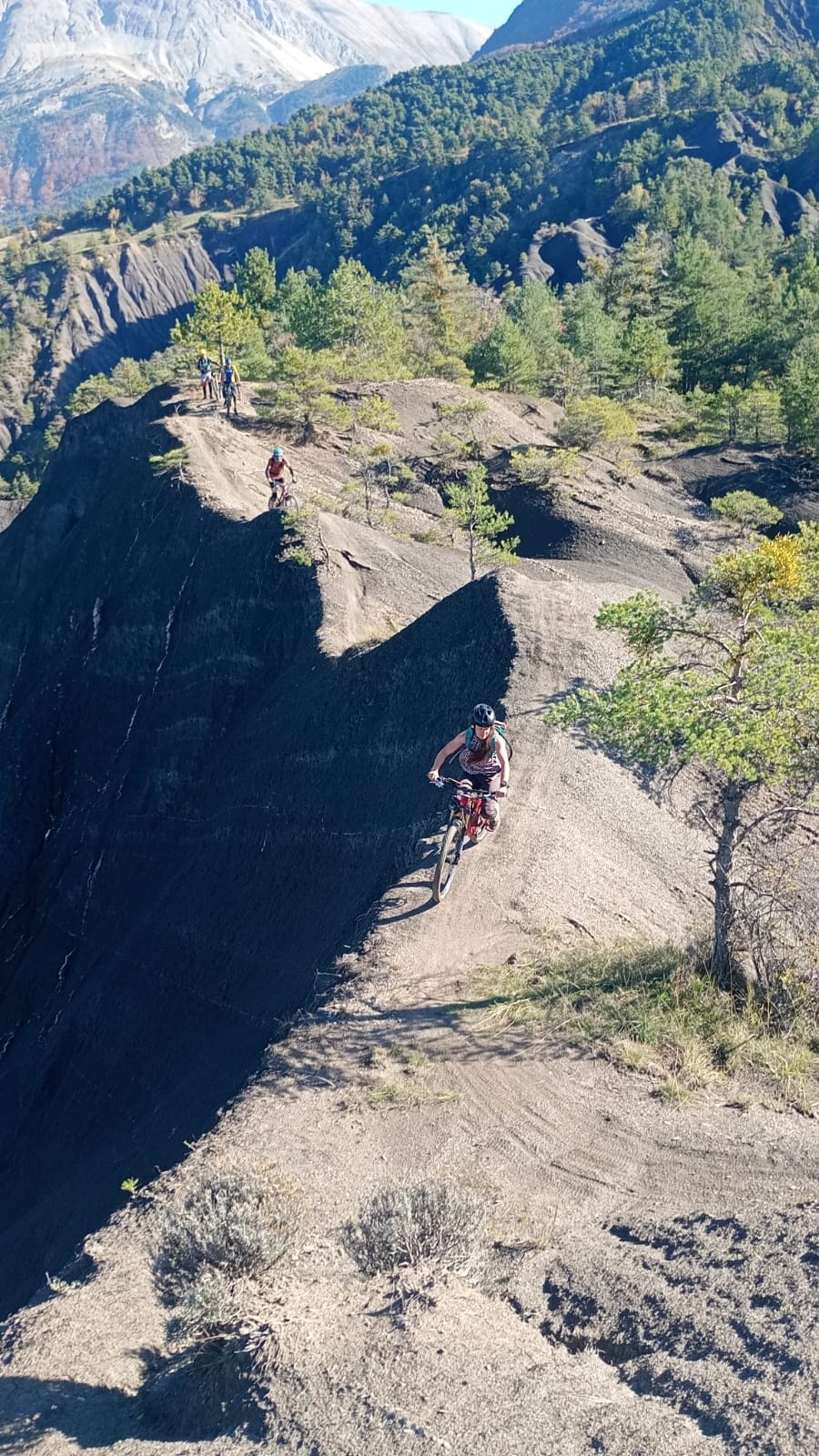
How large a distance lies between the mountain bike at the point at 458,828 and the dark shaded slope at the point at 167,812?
1.29 m

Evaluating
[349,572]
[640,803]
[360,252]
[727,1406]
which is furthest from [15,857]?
[360,252]

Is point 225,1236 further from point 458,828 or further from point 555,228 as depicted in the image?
point 555,228

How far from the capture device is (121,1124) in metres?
13.2

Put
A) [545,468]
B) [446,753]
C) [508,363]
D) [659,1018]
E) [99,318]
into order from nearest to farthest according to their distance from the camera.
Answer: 1. [659,1018]
2. [446,753]
3. [545,468]
4. [508,363]
5. [99,318]

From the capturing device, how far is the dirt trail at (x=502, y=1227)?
4777 millimetres

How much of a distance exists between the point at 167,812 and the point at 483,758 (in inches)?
506

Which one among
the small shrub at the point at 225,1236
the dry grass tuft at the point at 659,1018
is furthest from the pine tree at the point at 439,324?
the small shrub at the point at 225,1236

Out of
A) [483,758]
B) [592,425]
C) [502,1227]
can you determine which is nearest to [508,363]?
[592,425]

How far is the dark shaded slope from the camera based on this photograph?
12.8 m

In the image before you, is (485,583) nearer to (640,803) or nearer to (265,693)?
(640,803)

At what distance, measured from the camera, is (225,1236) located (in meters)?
5.81

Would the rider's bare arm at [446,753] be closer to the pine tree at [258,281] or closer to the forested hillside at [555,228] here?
the forested hillside at [555,228]

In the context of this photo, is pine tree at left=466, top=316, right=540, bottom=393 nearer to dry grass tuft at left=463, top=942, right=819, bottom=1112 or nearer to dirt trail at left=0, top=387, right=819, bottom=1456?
dirt trail at left=0, top=387, right=819, bottom=1456

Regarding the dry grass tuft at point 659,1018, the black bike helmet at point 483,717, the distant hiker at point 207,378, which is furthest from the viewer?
the distant hiker at point 207,378
